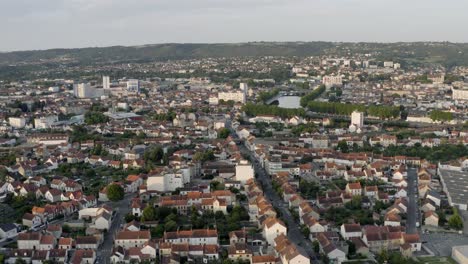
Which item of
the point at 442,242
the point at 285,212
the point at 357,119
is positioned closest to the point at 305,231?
the point at 285,212

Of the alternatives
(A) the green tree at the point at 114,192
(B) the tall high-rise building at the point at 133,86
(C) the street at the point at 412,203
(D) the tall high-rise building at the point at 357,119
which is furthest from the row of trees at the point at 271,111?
(A) the green tree at the point at 114,192

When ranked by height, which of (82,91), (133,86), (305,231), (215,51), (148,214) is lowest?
(305,231)

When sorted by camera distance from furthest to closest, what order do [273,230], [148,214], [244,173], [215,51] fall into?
[215,51] → [244,173] → [148,214] → [273,230]

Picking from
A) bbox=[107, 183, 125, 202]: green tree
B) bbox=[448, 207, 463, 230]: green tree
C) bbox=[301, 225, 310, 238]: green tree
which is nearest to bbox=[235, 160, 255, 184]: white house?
bbox=[107, 183, 125, 202]: green tree

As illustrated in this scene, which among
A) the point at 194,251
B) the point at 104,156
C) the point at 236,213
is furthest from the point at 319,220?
the point at 104,156

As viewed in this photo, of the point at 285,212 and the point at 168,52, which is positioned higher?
the point at 168,52

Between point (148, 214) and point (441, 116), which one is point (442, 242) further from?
point (441, 116)
